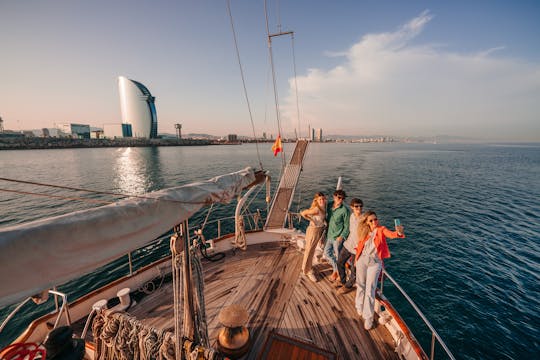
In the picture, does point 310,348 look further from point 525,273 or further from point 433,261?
point 525,273

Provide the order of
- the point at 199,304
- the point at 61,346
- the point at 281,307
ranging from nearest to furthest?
the point at 61,346
the point at 199,304
the point at 281,307

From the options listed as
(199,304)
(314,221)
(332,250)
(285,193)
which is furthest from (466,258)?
(199,304)

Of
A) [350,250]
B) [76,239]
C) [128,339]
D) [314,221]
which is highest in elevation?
[76,239]

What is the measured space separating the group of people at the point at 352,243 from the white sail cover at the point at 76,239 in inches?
126

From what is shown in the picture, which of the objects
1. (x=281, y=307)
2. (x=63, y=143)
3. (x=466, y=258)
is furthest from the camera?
(x=63, y=143)

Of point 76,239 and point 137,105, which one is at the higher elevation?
point 137,105

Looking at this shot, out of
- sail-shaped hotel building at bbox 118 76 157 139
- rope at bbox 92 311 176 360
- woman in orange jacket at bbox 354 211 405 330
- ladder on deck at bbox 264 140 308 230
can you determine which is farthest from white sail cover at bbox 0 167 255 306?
sail-shaped hotel building at bbox 118 76 157 139

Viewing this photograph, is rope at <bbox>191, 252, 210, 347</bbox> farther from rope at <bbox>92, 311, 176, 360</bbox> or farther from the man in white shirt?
the man in white shirt

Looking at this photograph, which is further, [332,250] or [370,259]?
[332,250]

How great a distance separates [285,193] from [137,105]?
159 meters

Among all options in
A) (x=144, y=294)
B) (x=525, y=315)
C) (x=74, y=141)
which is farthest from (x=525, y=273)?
(x=74, y=141)

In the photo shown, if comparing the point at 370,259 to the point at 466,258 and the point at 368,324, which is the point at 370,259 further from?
the point at 466,258

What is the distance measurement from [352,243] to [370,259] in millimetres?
645

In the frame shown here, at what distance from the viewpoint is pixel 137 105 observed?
136 m
